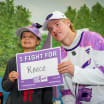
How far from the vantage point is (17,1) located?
103 inches

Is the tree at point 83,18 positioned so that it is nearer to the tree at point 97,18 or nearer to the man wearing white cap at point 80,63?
the tree at point 97,18

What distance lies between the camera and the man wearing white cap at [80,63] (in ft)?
3.42

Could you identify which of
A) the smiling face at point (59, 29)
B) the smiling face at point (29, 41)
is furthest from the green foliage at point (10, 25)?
the smiling face at point (59, 29)

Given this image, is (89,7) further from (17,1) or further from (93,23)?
(17,1)

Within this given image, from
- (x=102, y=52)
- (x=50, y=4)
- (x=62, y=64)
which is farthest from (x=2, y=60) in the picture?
(x=102, y=52)

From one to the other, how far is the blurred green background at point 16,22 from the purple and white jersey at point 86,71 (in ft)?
3.90

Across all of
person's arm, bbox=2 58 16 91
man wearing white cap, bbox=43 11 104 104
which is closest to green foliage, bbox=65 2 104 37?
man wearing white cap, bbox=43 11 104 104

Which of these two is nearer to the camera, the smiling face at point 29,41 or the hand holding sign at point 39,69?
the hand holding sign at point 39,69

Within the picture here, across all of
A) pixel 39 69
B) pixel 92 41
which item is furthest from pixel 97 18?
pixel 39 69

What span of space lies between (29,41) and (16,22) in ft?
3.98

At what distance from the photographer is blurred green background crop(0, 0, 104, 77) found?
2445 millimetres

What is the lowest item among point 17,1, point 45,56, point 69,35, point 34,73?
point 34,73

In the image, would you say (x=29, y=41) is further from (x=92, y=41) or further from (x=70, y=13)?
(x=70, y=13)

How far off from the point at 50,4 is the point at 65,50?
168 centimetres
